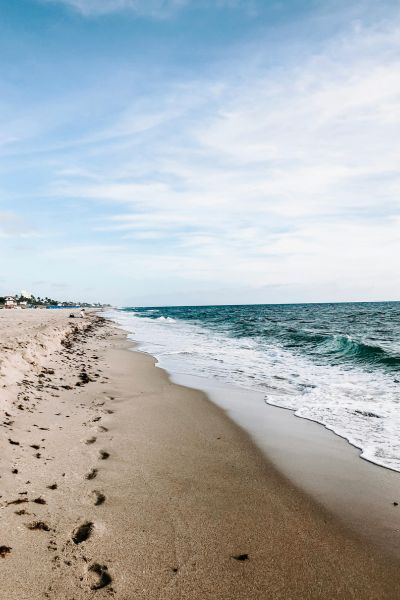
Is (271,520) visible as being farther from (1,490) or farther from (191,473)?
(1,490)

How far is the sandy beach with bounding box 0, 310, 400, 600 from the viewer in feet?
10.1

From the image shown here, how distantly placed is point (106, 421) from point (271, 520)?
4121 mm

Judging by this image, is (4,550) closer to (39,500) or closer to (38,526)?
(38,526)

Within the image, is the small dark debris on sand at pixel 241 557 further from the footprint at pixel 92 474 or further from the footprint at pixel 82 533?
the footprint at pixel 92 474

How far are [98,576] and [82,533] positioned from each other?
2.04 ft

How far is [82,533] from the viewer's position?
3.65 meters

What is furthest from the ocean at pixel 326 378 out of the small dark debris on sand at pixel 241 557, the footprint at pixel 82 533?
the footprint at pixel 82 533

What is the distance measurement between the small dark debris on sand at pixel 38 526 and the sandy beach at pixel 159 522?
13 mm

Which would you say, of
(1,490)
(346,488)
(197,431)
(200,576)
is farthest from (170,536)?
(197,431)

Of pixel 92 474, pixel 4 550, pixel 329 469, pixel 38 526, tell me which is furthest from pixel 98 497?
pixel 329 469

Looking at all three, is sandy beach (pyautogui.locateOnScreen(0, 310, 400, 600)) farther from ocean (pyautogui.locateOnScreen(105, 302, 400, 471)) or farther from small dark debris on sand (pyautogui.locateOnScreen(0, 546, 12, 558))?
ocean (pyautogui.locateOnScreen(105, 302, 400, 471))

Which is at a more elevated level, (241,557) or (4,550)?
(4,550)

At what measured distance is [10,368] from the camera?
29.8 feet

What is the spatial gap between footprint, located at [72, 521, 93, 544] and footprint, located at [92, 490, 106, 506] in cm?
44
